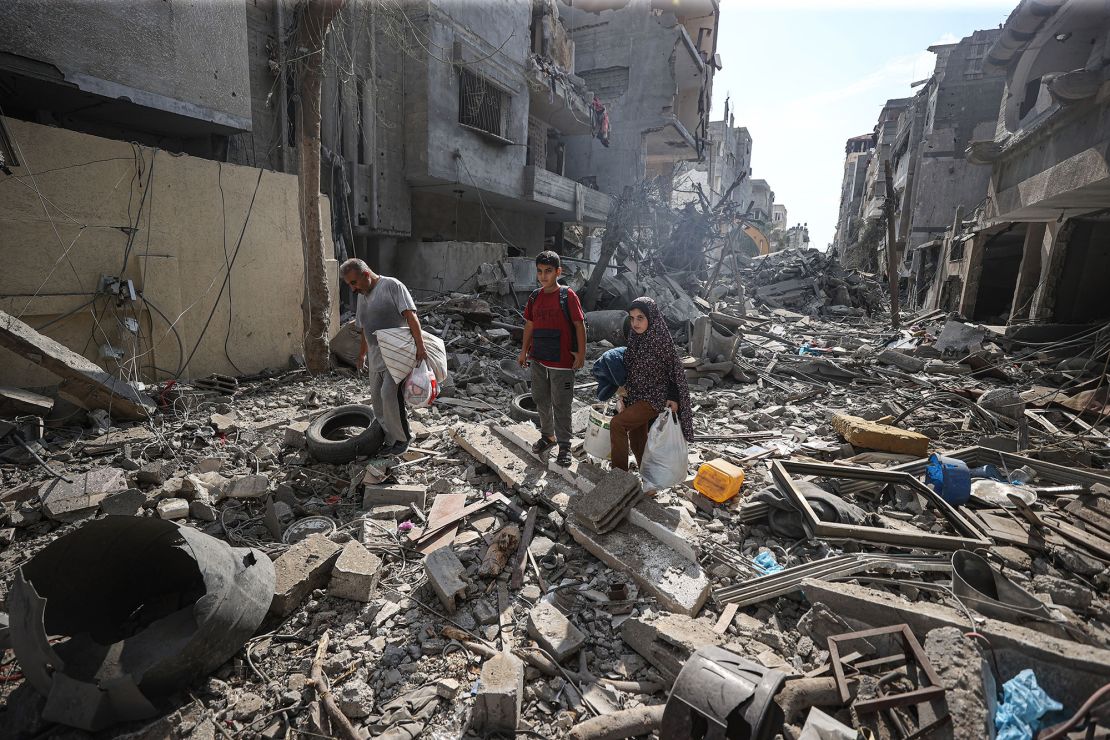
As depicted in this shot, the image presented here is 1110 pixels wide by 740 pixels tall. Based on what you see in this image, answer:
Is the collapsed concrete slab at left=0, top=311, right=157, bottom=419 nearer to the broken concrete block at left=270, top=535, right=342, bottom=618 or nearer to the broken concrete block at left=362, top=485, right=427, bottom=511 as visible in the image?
the broken concrete block at left=362, top=485, right=427, bottom=511

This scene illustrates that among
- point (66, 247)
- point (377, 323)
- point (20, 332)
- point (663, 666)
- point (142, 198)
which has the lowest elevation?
point (663, 666)

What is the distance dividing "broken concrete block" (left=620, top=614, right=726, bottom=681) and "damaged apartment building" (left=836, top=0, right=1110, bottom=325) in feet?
27.0

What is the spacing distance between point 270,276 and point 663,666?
27.1ft

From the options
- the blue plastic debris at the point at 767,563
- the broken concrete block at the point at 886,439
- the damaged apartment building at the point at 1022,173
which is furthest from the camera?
the damaged apartment building at the point at 1022,173

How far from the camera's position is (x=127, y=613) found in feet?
9.53

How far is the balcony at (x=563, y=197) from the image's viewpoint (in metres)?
15.3

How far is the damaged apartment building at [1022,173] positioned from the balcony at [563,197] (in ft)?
35.6

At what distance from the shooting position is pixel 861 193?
45.9 m

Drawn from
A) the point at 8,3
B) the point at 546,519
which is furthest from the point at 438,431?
the point at 8,3

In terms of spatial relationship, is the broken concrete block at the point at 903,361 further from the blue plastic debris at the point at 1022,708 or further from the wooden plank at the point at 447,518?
the wooden plank at the point at 447,518

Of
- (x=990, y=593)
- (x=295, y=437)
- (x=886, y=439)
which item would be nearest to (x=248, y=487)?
(x=295, y=437)

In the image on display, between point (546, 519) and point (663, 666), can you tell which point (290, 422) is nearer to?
point (546, 519)

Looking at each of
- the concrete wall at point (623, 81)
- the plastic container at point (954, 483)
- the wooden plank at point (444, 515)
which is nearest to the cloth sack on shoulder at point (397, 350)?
the wooden plank at point (444, 515)

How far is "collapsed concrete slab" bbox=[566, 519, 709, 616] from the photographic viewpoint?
3.00 meters
